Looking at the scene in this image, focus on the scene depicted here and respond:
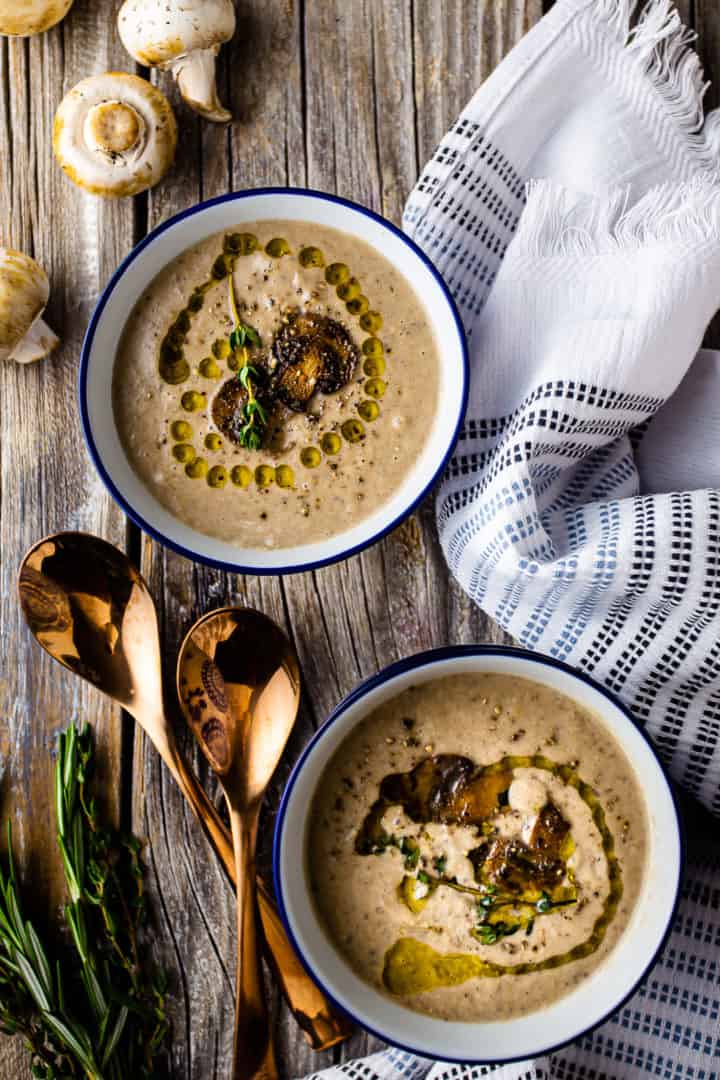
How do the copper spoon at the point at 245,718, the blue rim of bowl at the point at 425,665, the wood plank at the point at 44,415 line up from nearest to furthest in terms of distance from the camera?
the blue rim of bowl at the point at 425,665 → the copper spoon at the point at 245,718 → the wood plank at the point at 44,415

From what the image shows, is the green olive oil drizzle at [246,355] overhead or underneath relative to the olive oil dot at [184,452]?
overhead

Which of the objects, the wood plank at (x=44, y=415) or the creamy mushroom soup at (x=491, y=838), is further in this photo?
the wood plank at (x=44, y=415)

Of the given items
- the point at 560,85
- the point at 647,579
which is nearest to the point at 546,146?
the point at 560,85

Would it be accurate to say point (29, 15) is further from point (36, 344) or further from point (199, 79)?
point (36, 344)

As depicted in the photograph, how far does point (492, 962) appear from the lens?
168cm

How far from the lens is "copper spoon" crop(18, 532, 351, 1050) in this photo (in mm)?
1836

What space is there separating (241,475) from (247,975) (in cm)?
83

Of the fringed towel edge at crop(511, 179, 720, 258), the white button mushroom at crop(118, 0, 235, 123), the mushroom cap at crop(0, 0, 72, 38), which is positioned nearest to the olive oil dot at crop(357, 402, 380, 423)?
the fringed towel edge at crop(511, 179, 720, 258)

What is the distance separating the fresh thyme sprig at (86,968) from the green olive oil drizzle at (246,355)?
0.57m

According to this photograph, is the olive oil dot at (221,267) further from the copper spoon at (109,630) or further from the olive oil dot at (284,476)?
the copper spoon at (109,630)

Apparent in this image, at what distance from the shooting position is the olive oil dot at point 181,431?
174cm

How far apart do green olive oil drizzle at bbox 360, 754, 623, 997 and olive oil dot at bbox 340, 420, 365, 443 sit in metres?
0.56

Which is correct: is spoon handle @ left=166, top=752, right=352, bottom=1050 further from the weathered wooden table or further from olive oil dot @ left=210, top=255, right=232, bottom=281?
olive oil dot @ left=210, top=255, right=232, bottom=281

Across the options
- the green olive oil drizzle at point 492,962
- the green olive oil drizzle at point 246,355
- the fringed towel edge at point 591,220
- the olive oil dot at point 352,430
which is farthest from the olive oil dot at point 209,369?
the green olive oil drizzle at point 492,962
